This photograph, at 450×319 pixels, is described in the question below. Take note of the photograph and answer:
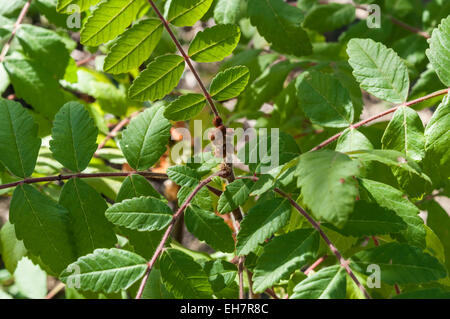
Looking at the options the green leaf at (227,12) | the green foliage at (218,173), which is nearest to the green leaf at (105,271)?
the green foliage at (218,173)

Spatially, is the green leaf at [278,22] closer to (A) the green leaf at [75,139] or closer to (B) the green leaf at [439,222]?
(A) the green leaf at [75,139]

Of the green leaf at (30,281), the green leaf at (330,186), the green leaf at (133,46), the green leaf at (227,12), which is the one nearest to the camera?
the green leaf at (330,186)

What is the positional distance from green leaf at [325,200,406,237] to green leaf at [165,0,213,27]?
56 centimetres

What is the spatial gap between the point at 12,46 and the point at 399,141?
1.21 meters

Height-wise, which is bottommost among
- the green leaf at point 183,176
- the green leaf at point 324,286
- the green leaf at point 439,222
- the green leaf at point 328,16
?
the green leaf at point 439,222

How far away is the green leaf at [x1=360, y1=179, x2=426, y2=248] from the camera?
0.97 m

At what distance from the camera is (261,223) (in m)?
0.96

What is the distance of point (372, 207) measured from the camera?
3.01 feet

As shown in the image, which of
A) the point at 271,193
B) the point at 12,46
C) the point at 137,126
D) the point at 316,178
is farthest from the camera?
the point at 12,46

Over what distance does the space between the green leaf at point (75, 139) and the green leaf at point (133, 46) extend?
16 cm

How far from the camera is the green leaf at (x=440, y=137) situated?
1.02 metres

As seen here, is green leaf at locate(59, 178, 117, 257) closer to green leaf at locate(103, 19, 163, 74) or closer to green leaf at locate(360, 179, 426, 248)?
green leaf at locate(103, 19, 163, 74)
